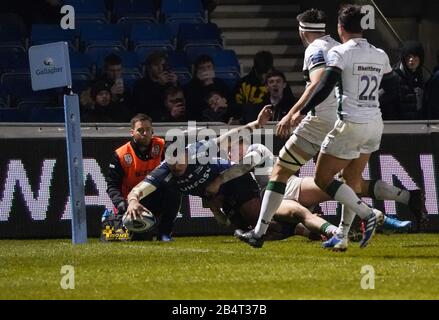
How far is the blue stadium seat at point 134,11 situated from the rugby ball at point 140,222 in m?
6.31

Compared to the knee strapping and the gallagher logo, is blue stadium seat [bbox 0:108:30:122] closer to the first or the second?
the gallagher logo

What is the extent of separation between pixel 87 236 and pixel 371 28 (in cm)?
563

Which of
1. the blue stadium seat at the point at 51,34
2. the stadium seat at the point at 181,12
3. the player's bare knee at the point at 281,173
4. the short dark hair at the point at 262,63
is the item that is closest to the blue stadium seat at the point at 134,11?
the stadium seat at the point at 181,12

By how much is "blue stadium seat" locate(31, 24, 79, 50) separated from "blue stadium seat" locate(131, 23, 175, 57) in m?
0.81

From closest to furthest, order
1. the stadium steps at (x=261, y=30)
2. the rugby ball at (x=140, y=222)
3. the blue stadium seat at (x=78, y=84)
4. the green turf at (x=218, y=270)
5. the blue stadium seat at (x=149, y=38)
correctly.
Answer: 1. the green turf at (x=218, y=270)
2. the rugby ball at (x=140, y=222)
3. the blue stadium seat at (x=78, y=84)
4. the blue stadium seat at (x=149, y=38)
5. the stadium steps at (x=261, y=30)

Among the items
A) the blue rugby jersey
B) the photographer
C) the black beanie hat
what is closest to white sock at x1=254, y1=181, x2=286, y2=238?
the blue rugby jersey

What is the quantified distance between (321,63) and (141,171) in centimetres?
319

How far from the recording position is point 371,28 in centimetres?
1919

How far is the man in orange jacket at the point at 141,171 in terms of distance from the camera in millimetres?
14656

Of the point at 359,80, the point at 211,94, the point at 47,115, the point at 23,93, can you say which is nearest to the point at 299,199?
the point at 359,80

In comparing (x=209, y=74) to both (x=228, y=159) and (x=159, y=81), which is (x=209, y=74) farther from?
(x=228, y=159)

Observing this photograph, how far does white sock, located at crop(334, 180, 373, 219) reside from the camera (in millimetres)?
12328

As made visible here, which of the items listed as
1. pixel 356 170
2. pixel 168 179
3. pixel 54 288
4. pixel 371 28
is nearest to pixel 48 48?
pixel 168 179

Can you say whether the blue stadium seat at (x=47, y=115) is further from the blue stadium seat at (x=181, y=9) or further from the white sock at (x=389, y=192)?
the white sock at (x=389, y=192)
